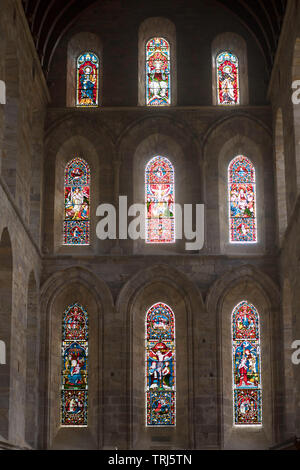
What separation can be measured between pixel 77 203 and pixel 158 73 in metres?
4.47

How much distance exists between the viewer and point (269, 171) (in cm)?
2588

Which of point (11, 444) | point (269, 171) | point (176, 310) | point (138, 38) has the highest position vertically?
point (138, 38)

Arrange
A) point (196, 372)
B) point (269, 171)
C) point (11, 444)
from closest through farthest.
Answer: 1. point (11, 444)
2. point (196, 372)
3. point (269, 171)

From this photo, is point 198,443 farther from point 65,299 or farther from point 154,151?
point 154,151

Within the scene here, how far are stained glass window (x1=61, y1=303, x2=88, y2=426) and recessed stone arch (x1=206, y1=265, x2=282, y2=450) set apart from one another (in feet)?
11.2

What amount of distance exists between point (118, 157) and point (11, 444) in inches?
355

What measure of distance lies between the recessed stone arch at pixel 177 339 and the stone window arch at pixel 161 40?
525 cm

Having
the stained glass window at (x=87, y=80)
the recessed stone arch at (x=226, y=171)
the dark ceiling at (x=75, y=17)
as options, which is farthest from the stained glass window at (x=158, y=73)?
the dark ceiling at (x=75, y=17)

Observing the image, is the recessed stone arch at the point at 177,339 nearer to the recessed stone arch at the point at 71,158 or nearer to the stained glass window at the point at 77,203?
the recessed stone arch at the point at 71,158

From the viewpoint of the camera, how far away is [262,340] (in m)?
24.9

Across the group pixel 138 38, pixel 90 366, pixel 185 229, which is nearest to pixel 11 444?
pixel 90 366

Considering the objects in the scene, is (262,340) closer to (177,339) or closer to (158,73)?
(177,339)

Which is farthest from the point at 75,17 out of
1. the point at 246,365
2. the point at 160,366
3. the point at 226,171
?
the point at 246,365

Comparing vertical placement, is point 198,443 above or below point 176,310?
below
